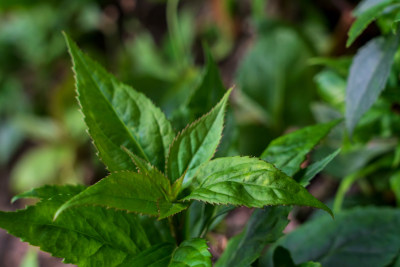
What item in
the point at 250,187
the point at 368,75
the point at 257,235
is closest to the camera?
the point at 250,187

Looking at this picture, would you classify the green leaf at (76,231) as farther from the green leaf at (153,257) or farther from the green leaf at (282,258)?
the green leaf at (282,258)

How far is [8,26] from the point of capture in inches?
100

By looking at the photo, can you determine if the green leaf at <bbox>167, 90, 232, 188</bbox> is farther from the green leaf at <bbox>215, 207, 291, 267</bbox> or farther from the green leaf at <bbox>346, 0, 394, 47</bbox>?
the green leaf at <bbox>346, 0, 394, 47</bbox>

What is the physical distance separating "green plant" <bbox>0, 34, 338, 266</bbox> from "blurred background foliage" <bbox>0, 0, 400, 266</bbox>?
0.42 ft

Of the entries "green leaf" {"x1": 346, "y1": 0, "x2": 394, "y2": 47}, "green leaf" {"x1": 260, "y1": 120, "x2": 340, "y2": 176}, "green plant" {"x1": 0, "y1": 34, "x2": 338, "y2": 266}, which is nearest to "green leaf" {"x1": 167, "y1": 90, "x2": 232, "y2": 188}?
"green plant" {"x1": 0, "y1": 34, "x2": 338, "y2": 266}

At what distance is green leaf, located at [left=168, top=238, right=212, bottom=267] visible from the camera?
19.5 inches

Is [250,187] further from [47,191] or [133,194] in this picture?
[47,191]

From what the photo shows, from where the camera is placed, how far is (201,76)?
78cm

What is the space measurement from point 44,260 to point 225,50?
1.18m

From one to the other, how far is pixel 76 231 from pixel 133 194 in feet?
0.29

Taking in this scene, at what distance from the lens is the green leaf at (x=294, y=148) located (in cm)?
62

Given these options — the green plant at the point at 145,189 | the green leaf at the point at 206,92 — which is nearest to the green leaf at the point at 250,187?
the green plant at the point at 145,189

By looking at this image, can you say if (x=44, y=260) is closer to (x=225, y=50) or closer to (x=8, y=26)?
(x=225, y=50)

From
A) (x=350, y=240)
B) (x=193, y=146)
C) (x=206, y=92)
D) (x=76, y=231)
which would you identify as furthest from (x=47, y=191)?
(x=350, y=240)
